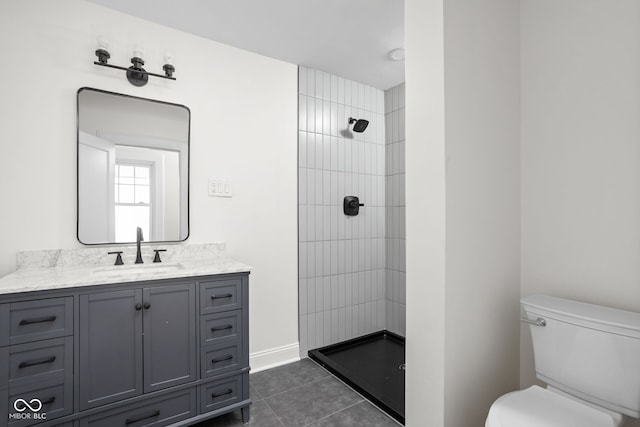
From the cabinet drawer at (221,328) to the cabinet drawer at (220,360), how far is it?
0.04 m

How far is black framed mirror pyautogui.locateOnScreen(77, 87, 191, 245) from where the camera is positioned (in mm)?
1820

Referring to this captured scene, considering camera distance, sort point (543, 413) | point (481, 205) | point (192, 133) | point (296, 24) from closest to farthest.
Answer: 1. point (543, 413)
2. point (481, 205)
3. point (296, 24)
4. point (192, 133)

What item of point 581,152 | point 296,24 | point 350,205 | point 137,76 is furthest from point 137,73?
point 581,152

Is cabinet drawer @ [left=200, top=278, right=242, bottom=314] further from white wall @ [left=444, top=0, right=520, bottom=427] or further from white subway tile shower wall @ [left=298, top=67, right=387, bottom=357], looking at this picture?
white wall @ [left=444, top=0, right=520, bottom=427]

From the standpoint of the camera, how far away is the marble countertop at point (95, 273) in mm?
1331

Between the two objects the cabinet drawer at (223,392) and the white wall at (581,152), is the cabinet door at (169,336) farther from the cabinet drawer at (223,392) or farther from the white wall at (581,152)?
the white wall at (581,152)

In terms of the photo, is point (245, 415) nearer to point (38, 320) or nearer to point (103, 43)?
point (38, 320)

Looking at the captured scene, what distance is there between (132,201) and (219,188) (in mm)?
561

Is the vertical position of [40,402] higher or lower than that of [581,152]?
lower

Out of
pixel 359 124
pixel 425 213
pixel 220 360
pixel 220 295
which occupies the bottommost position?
A: pixel 220 360

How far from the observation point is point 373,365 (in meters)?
2.44

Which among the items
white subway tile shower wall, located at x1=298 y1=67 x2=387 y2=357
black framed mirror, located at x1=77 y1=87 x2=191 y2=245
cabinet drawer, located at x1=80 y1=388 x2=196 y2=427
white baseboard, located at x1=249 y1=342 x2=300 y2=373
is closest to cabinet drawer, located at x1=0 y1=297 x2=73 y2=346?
cabinet drawer, located at x1=80 y1=388 x2=196 y2=427

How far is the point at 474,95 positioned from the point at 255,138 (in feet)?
5.16

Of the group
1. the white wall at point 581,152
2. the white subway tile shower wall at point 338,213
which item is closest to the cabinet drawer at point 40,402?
the white subway tile shower wall at point 338,213
